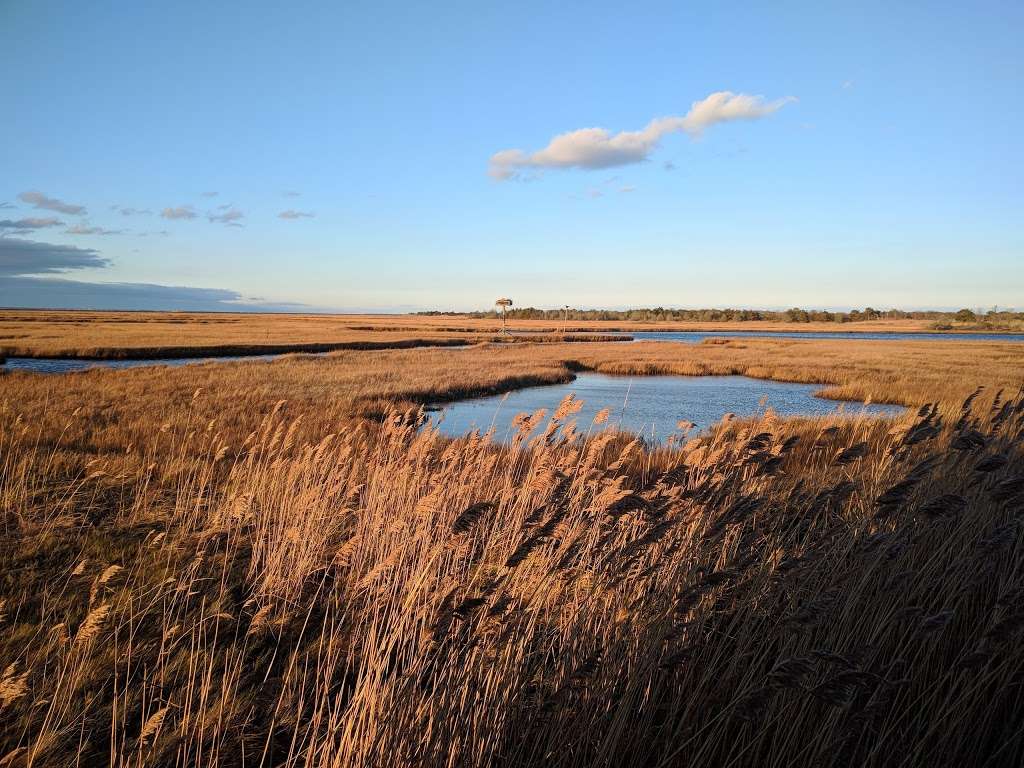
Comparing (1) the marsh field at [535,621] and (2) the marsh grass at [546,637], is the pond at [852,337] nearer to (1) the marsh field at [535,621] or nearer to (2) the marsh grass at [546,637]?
(1) the marsh field at [535,621]

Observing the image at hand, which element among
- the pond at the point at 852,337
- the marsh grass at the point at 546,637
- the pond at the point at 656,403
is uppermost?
the pond at the point at 852,337

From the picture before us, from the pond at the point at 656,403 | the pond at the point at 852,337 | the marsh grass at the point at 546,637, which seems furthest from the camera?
the pond at the point at 852,337

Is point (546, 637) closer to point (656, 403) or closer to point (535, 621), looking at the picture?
point (535, 621)

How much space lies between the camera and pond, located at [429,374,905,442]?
21.6 meters

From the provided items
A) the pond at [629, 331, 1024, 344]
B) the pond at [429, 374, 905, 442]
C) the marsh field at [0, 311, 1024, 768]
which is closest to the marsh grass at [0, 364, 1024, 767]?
the marsh field at [0, 311, 1024, 768]

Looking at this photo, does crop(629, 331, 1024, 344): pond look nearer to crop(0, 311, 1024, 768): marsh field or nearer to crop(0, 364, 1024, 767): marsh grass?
crop(0, 311, 1024, 768): marsh field

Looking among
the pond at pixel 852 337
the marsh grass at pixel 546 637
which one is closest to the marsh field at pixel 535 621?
the marsh grass at pixel 546 637

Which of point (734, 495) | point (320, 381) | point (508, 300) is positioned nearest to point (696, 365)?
point (320, 381)

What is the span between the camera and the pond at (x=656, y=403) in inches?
850

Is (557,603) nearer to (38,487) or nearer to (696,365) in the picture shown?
(38,487)

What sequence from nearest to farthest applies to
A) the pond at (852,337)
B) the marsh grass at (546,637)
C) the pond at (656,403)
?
1. the marsh grass at (546,637)
2. the pond at (656,403)
3. the pond at (852,337)

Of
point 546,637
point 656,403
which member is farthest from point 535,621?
point 656,403

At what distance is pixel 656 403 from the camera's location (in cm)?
2783

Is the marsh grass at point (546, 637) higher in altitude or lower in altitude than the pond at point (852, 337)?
lower
